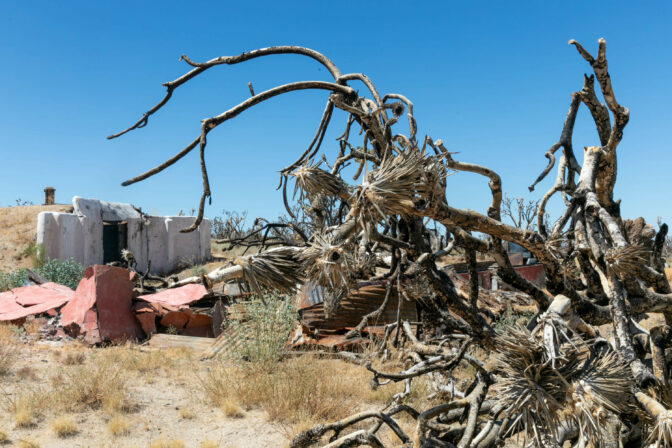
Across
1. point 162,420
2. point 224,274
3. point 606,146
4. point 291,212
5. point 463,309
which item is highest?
point 606,146

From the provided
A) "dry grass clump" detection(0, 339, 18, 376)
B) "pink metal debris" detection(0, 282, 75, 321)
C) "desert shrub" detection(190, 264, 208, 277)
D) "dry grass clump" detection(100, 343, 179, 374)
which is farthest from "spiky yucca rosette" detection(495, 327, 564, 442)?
"desert shrub" detection(190, 264, 208, 277)

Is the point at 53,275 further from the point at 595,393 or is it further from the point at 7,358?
the point at 595,393

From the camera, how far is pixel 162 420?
5.50m

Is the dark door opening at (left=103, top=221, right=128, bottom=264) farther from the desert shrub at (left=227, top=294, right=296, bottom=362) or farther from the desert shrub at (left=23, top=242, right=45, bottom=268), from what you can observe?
the desert shrub at (left=227, top=294, right=296, bottom=362)

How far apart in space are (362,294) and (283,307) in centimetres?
134

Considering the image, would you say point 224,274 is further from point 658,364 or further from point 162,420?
point 162,420

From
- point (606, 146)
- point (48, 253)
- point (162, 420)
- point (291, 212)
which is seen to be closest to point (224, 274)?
point (291, 212)

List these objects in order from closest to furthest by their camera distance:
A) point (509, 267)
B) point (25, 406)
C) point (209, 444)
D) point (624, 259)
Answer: point (624, 259) < point (509, 267) < point (209, 444) < point (25, 406)

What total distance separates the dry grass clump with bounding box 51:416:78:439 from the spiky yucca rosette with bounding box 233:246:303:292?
4839 mm

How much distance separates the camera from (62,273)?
54.3 ft

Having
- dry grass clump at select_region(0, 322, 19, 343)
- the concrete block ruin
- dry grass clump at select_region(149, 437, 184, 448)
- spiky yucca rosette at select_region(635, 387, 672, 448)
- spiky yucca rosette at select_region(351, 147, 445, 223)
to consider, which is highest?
the concrete block ruin

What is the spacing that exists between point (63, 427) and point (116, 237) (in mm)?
19861

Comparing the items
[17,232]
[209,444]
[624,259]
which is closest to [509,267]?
[624,259]

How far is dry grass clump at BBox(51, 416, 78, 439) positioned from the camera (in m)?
5.02
